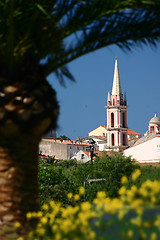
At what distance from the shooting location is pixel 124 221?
14.1ft

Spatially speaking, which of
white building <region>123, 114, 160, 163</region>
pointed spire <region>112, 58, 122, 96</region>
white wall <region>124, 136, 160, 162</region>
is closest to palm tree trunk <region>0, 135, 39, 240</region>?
white building <region>123, 114, 160, 163</region>

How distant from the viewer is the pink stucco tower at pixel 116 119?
95188mm

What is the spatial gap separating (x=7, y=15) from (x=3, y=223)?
2824mm

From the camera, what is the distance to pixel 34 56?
6.10m

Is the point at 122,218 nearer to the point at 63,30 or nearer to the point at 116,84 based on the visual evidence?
the point at 63,30

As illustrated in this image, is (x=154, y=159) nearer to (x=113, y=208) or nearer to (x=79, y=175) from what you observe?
(x=79, y=175)

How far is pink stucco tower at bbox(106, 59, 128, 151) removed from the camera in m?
95.2

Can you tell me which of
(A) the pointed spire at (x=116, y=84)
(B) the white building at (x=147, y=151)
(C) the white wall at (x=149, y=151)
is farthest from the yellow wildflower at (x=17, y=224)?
(A) the pointed spire at (x=116, y=84)

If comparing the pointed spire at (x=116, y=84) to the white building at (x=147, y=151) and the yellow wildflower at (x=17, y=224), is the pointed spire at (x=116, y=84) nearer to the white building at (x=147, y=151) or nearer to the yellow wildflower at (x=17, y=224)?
the white building at (x=147, y=151)

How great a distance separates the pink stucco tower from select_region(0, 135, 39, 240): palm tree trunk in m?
87.4

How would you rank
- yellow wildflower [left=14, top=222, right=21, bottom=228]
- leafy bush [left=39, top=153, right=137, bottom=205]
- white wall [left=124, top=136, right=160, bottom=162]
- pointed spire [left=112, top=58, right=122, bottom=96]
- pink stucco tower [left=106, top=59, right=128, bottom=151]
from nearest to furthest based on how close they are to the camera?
yellow wildflower [left=14, top=222, right=21, bottom=228], leafy bush [left=39, top=153, right=137, bottom=205], white wall [left=124, top=136, right=160, bottom=162], pink stucco tower [left=106, top=59, right=128, bottom=151], pointed spire [left=112, top=58, right=122, bottom=96]

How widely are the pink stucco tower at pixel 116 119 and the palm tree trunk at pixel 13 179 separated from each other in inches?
3440

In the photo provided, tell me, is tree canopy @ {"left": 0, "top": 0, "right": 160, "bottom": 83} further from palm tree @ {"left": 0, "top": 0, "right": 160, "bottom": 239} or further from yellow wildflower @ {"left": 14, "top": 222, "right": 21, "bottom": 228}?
yellow wildflower @ {"left": 14, "top": 222, "right": 21, "bottom": 228}

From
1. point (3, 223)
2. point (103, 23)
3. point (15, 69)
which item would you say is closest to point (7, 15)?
point (15, 69)
